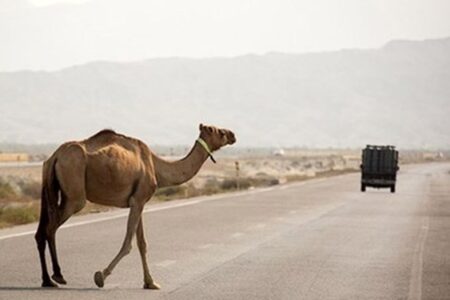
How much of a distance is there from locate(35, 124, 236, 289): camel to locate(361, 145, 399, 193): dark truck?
123ft

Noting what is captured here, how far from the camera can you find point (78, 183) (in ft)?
43.4

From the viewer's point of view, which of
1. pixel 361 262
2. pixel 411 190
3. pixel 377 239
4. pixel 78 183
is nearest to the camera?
pixel 78 183

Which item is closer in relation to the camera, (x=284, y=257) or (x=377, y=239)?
(x=284, y=257)

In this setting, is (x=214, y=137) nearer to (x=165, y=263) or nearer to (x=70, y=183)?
(x=70, y=183)

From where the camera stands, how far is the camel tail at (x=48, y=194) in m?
13.3

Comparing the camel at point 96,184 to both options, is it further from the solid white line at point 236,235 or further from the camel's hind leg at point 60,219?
the solid white line at point 236,235

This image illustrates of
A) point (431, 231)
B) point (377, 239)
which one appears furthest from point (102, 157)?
point (431, 231)

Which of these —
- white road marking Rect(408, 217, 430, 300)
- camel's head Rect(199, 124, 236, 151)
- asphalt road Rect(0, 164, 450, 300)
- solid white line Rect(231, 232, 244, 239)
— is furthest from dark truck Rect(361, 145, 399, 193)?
camel's head Rect(199, 124, 236, 151)

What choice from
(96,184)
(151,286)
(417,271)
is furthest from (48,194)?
(417,271)

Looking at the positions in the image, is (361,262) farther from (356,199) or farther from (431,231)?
(356,199)

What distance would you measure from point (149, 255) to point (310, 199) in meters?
22.9

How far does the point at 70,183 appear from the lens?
1323 cm

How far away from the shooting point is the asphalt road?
1349cm

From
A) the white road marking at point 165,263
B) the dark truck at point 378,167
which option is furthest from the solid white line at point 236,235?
the dark truck at point 378,167
